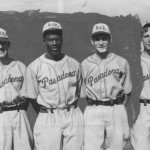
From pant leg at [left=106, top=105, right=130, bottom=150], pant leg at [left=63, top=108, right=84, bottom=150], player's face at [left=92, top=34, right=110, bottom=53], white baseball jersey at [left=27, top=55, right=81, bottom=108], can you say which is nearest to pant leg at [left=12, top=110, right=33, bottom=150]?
white baseball jersey at [left=27, top=55, right=81, bottom=108]

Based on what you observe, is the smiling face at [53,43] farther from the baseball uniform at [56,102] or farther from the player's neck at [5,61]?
the player's neck at [5,61]

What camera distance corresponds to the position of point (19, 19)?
654 cm

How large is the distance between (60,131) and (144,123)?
0.82 m

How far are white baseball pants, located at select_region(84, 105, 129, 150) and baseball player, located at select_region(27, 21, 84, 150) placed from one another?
0.09 m

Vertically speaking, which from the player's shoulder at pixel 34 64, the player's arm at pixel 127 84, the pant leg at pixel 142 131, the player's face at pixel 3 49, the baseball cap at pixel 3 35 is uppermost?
the baseball cap at pixel 3 35

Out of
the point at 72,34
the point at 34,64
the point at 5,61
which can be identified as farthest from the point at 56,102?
the point at 72,34

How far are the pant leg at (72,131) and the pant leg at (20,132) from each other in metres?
0.38

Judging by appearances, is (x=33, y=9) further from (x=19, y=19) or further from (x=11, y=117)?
(x=11, y=117)

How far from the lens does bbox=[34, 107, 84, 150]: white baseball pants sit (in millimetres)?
5770

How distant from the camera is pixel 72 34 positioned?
6.55 m

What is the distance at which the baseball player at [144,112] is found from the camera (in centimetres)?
597

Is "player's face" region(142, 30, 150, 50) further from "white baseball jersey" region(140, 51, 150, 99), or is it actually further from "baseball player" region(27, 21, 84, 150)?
"baseball player" region(27, 21, 84, 150)

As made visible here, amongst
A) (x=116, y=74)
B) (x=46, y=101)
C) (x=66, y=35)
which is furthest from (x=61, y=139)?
(x=66, y=35)

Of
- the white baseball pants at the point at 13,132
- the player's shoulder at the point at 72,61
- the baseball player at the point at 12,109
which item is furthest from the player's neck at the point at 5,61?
the player's shoulder at the point at 72,61
